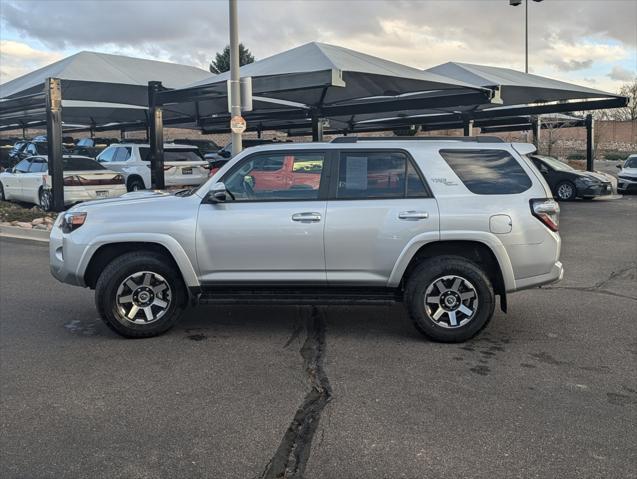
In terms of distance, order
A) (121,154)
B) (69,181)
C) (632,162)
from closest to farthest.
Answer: (69,181) < (121,154) < (632,162)

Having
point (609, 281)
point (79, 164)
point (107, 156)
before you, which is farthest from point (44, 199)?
point (609, 281)

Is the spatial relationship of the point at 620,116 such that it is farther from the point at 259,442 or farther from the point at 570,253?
the point at 259,442

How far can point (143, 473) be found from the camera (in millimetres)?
3322

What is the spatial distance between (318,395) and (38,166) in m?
14.7

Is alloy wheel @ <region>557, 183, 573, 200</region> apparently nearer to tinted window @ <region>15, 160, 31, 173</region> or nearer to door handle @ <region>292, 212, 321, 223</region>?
tinted window @ <region>15, 160, 31, 173</region>

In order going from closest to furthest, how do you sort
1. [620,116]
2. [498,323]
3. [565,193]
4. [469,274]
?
[469,274] < [498,323] < [565,193] < [620,116]

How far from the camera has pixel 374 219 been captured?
5508 millimetres

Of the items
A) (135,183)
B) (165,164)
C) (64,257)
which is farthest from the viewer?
(135,183)

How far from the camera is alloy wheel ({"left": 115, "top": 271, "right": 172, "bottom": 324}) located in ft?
18.7

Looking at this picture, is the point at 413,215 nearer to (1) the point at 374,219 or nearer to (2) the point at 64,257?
(1) the point at 374,219

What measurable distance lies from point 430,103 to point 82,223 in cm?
1423

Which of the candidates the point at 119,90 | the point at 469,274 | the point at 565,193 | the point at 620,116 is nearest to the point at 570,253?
the point at 469,274

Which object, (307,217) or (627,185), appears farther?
(627,185)

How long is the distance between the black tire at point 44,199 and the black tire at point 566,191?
14.8m
